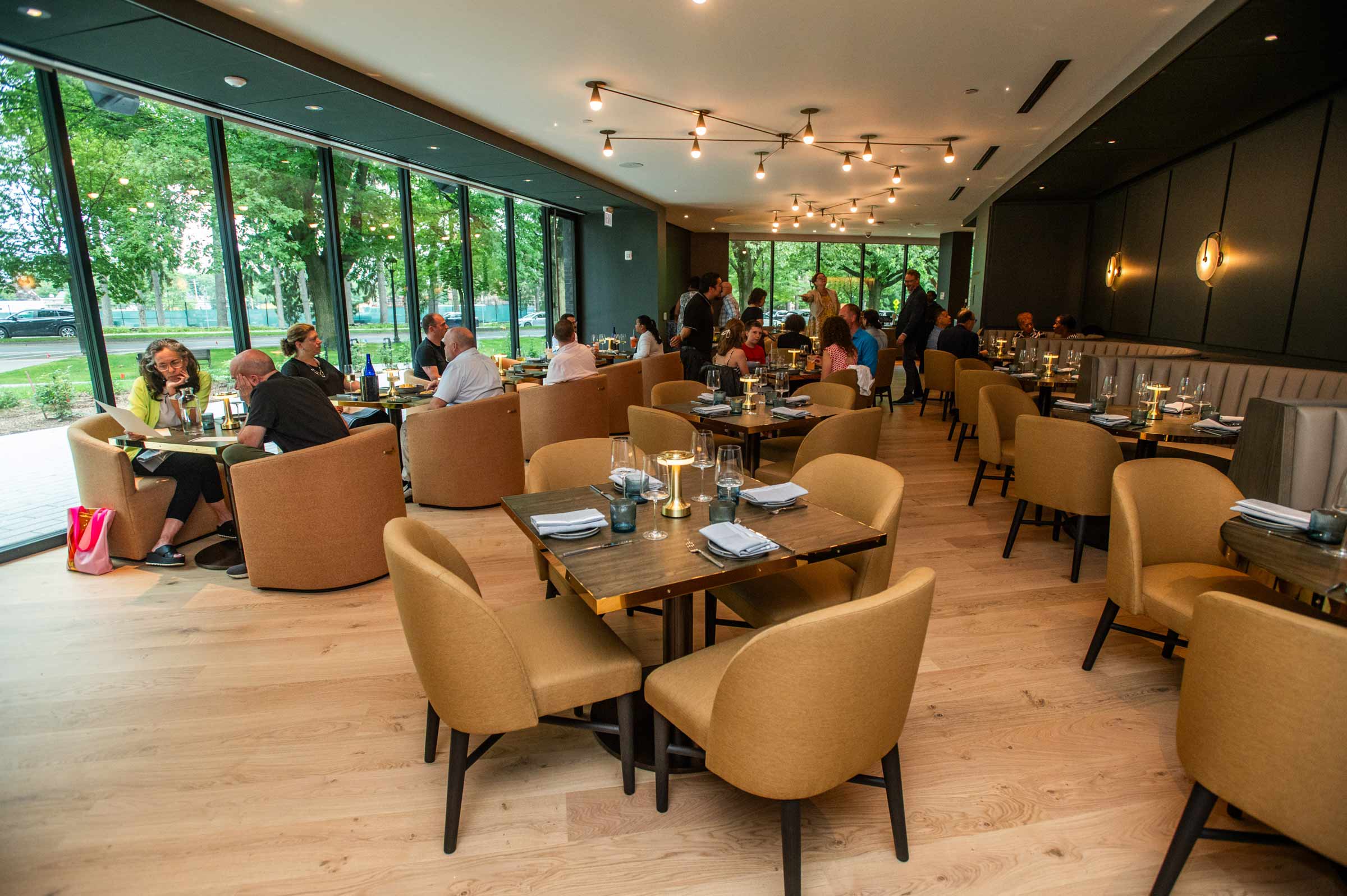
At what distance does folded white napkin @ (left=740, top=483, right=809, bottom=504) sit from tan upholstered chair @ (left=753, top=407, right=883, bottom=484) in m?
0.95

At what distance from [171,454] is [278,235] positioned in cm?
275

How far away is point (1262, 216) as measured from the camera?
6.45 m

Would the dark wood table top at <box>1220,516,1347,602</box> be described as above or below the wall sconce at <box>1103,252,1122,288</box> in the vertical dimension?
below

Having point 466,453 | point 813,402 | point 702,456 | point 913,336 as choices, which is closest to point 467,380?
point 466,453

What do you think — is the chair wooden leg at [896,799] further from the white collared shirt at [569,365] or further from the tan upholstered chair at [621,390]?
the tan upholstered chair at [621,390]

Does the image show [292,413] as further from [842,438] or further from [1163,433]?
[1163,433]

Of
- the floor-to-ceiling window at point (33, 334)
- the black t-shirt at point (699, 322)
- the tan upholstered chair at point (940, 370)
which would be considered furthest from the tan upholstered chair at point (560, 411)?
the tan upholstered chair at point (940, 370)

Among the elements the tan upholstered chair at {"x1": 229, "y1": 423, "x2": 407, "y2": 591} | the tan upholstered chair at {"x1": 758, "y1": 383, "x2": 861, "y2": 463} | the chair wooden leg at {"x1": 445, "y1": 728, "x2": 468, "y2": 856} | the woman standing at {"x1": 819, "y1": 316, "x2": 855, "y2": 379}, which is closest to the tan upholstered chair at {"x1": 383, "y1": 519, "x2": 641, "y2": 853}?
the chair wooden leg at {"x1": 445, "y1": 728, "x2": 468, "y2": 856}

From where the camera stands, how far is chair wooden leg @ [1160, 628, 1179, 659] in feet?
10.1

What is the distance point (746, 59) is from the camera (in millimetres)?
5289

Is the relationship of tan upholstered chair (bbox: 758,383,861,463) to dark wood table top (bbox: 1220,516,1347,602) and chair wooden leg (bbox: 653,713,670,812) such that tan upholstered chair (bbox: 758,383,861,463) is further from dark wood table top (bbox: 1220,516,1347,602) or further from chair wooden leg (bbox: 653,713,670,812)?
chair wooden leg (bbox: 653,713,670,812)

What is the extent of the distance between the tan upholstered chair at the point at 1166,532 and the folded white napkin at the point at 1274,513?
259mm

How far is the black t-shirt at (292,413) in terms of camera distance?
367 centimetres

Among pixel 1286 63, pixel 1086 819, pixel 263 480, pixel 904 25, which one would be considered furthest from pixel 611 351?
pixel 1086 819
